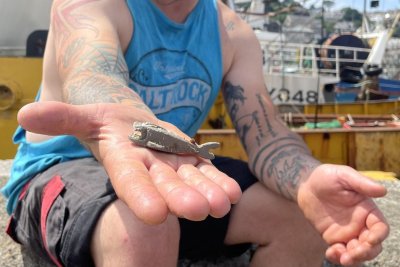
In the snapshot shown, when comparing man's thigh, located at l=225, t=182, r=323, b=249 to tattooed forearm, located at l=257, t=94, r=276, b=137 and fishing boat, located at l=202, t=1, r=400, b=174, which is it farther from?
fishing boat, located at l=202, t=1, r=400, b=174

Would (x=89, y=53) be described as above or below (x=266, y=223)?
above

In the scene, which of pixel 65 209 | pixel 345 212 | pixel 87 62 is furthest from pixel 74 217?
pixel 345 212

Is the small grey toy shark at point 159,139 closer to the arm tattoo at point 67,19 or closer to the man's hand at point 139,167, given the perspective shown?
the man's hand at point 139,167

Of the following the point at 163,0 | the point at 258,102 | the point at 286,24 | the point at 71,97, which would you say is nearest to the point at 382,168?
the point at 258,102

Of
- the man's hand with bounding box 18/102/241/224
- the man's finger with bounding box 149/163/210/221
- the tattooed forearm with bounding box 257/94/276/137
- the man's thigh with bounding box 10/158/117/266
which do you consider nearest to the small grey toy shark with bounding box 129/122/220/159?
the man's hand with bounding box 18/102/241/224

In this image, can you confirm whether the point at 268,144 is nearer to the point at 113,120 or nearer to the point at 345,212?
the point at 345,212

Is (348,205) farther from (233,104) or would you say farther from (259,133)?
(233,104)

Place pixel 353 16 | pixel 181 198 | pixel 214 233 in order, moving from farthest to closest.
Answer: pixel 353 16
pixel 214 233
pixel 181 198
